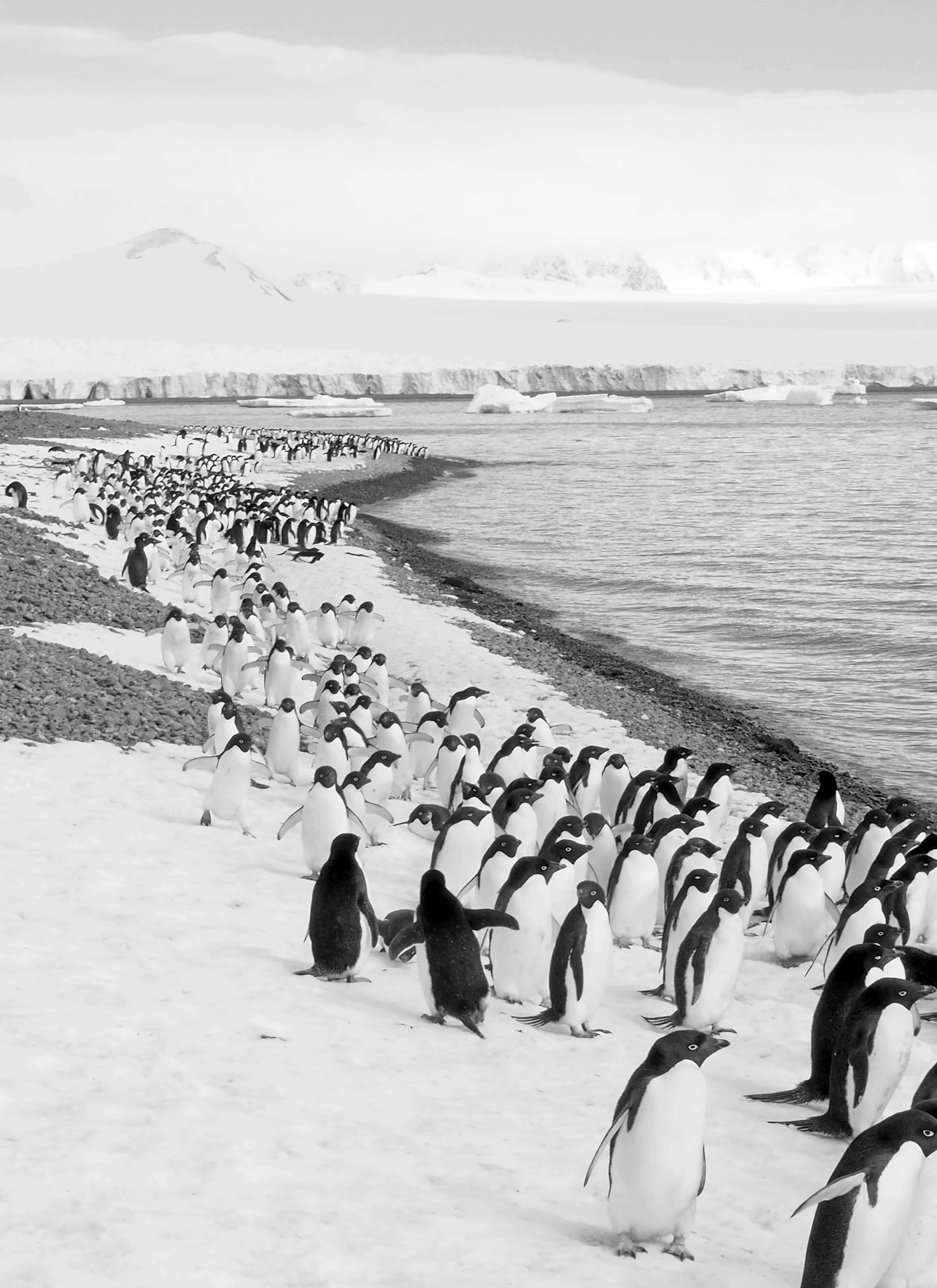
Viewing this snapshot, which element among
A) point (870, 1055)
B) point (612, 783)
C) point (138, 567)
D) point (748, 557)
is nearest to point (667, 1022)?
point (870, 1055)

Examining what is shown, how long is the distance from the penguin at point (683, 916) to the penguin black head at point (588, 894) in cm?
61

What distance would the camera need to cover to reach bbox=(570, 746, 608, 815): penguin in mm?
8906

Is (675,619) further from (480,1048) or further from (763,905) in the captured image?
(480,1048)

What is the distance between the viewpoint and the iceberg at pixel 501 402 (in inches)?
2537

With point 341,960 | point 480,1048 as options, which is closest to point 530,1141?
point 480,1048

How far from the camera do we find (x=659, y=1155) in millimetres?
3807

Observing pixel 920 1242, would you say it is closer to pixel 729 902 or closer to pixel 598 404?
pixel 729 902

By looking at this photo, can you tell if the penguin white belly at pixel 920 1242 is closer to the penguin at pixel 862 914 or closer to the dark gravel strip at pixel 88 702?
the penguin at pixel 862 914

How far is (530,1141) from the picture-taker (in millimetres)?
4344

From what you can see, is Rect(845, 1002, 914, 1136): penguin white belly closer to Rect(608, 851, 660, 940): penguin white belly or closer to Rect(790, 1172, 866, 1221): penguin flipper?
Rect(790, 1172, 866, 1221): penguin flipper

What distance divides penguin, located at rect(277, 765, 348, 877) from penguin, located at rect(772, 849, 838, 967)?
243 centimetres

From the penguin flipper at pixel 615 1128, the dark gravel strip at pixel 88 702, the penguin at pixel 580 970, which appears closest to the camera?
the penguin flipper at pixel 615 1128

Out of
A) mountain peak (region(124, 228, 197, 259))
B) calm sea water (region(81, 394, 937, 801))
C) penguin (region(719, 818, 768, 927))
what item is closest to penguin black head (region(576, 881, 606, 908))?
penguin (region(719, 818, 768, 927))

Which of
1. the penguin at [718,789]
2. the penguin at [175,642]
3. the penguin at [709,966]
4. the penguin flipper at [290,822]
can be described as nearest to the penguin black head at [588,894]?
the penguin at [709,966]
